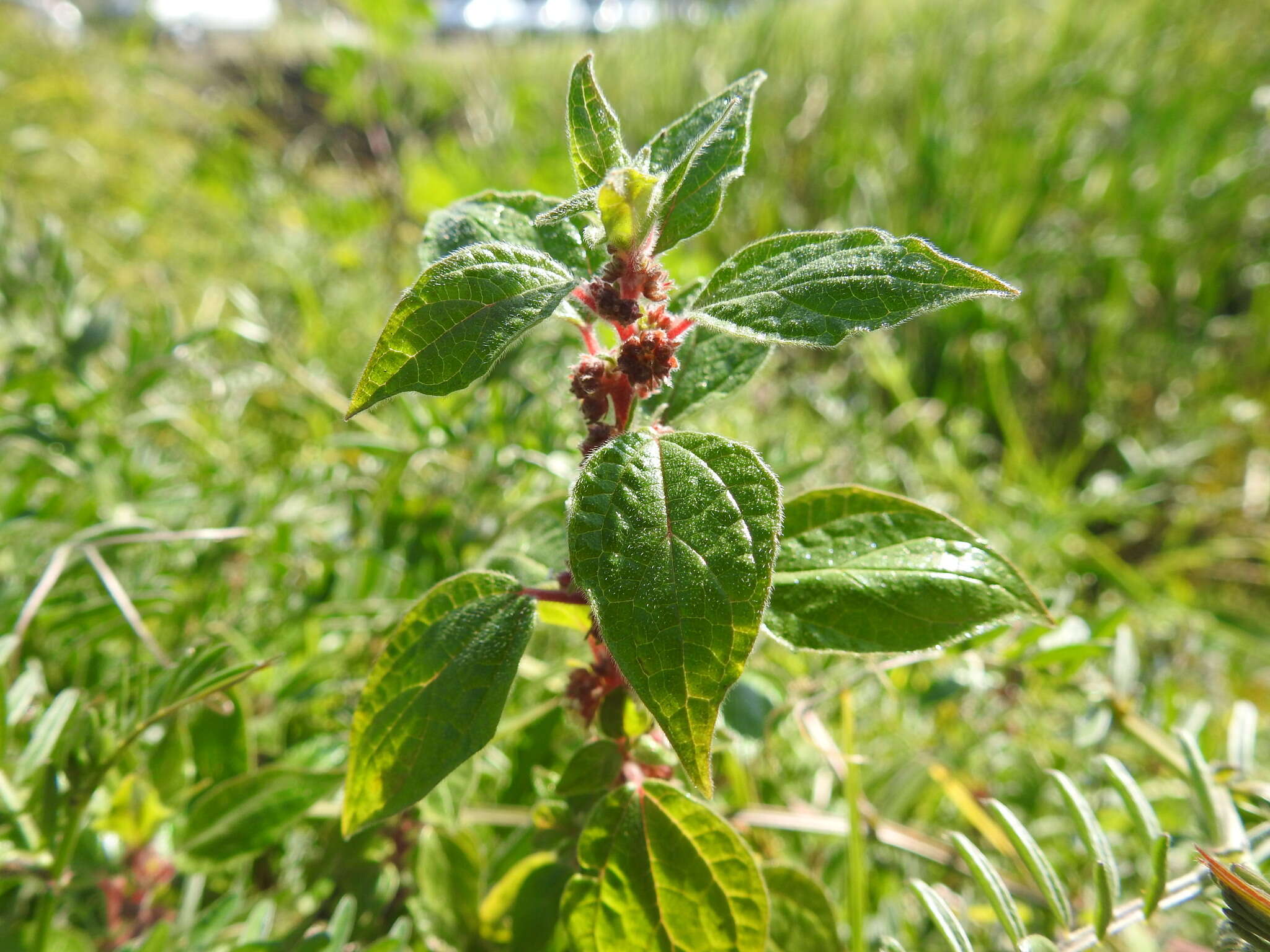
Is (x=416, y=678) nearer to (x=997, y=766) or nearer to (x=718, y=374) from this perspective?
(x=718, y=374)

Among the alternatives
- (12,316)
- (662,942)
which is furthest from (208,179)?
(662,942)

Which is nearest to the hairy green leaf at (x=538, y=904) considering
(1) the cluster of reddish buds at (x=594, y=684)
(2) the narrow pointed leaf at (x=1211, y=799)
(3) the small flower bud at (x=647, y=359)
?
(1) the cluster of reddish buds at (x=594, y=684)

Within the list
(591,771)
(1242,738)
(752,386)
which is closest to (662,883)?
(591,771)

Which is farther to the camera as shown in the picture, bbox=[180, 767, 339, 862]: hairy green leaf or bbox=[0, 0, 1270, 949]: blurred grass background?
bbox=[0, 0, 1270, 949]: blurred grass background

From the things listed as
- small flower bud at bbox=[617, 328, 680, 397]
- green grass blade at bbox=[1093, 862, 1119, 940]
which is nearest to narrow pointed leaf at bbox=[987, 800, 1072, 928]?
green grass blade at bbox=[1093, 862, 1119, 940]

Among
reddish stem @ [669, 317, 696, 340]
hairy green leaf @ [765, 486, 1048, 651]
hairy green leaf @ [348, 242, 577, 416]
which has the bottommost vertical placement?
hairy green leaf @ [765, 486, 1048, 651]

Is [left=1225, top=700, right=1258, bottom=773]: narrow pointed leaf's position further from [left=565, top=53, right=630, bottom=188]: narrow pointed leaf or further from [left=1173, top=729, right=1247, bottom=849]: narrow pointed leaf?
[left=565, top=53, right=630, bottom=188]: narrow pointed leaf

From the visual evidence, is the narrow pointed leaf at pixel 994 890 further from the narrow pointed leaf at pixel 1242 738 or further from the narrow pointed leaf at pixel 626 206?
the narrow pointed leaf at pixel 626 206
